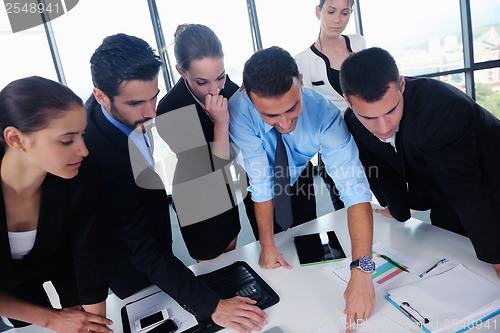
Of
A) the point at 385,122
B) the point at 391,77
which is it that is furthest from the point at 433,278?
the point at 391,77

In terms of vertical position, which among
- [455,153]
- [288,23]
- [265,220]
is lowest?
[265,220]

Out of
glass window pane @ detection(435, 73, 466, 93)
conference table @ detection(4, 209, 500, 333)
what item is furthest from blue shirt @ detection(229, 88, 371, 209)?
glass window pane @ detection(435, 73, 466, 93)

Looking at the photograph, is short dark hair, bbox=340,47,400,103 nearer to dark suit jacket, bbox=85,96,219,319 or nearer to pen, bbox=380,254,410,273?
pen, bbox=380,254,410,273

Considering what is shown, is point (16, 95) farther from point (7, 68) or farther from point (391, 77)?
point (7, 68)

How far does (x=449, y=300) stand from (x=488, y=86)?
165 inches

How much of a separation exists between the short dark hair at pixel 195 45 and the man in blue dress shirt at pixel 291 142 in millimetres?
219

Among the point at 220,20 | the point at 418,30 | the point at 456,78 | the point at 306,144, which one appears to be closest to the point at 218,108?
the point at 306,144

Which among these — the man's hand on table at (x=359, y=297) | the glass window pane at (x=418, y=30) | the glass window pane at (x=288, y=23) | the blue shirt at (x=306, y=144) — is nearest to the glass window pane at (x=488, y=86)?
the glass window pane at (x=418, y=30)

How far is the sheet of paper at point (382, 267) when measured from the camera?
1.11 m

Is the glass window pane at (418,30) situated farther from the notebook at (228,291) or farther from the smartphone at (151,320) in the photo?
the smartphone at (151,320)

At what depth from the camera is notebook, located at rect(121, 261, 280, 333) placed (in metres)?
1.05

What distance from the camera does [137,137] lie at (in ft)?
4.15

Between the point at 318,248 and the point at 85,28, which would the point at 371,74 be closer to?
the point at 318,248

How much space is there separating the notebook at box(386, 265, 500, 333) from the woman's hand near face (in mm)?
892
